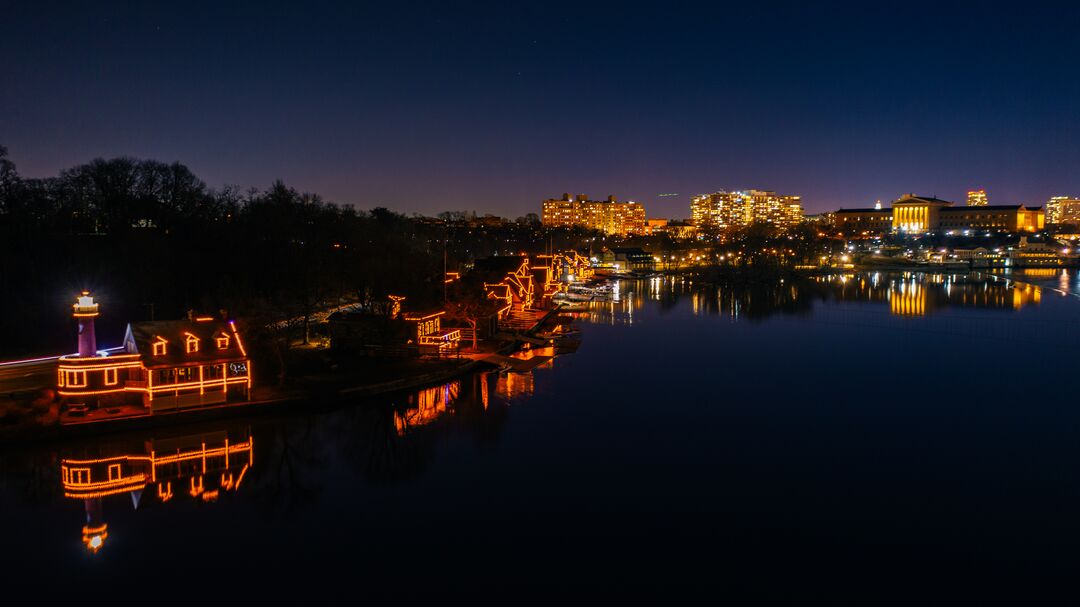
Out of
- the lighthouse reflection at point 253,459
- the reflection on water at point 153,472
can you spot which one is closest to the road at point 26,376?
the lighthouse reflection at point 253,459

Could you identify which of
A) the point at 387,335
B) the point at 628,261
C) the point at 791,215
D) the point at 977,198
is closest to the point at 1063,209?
the point at 977,198

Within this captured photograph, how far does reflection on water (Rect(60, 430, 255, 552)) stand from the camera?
8.79m

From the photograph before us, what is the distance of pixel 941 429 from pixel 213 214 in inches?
940

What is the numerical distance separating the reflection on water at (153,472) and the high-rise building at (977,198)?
130 meters

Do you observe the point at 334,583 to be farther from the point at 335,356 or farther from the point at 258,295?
the point at 258,295

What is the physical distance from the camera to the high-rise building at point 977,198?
4548 inches

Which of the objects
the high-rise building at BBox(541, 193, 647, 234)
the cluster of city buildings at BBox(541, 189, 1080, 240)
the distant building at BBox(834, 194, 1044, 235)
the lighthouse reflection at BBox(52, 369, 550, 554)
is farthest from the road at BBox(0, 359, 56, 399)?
the high-rise building at BBox(541, 193, 647, 234)

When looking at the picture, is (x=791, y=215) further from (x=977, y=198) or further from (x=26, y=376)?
(x=26, y=376)

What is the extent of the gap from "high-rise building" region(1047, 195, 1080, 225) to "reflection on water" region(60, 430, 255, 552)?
146491 millimetres

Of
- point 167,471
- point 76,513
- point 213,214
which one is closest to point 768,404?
point 167,471

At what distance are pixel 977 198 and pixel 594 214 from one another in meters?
63.5

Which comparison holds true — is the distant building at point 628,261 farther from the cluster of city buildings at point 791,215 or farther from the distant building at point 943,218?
the distant building at point 943,218

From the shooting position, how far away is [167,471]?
955 cm

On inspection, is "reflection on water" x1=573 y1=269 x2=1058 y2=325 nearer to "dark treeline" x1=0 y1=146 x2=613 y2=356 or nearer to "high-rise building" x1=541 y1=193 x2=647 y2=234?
"dark treeline" x1=0 y1=146 x2=613 y2=356
